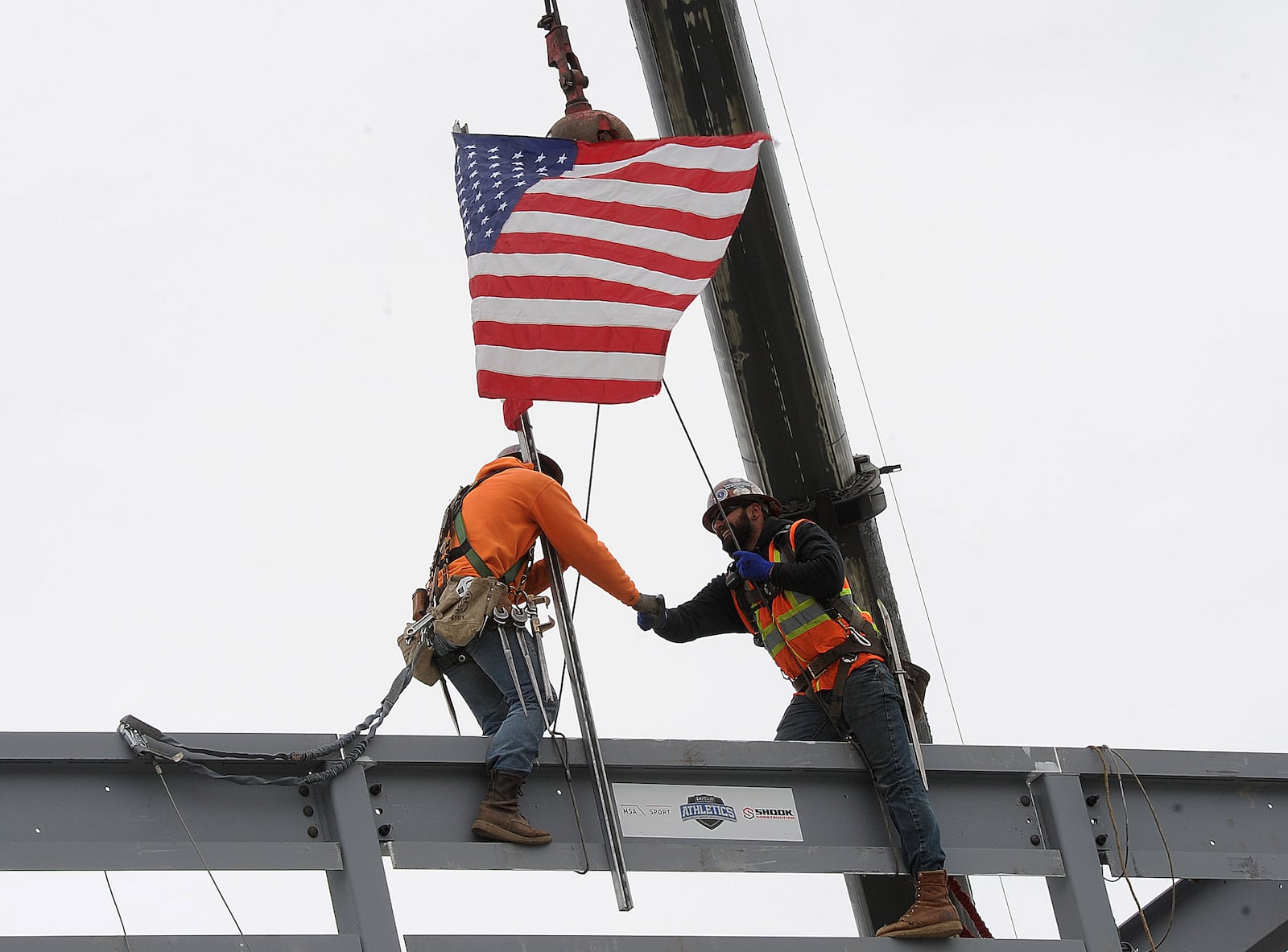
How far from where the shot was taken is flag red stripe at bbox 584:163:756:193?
27.7 feet

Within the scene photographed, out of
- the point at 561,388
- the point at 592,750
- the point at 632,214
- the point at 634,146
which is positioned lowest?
the point at 592,750

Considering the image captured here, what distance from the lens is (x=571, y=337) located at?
7.71 m

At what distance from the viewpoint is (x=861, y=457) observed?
1052 centimetres

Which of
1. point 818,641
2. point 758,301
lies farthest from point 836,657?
point 758,301

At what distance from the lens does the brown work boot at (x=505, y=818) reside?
6.88 meters

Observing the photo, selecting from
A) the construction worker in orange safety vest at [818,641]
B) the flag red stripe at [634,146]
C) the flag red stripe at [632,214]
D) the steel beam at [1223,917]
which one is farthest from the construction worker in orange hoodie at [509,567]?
the steel beam at [1223,917]

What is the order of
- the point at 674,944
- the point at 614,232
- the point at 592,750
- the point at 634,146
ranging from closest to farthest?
the point at 674,944
the point at 592,750
the point at 614,232
the point at 634,146

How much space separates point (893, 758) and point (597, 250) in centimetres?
254

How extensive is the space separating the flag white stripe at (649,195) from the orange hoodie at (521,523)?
135 cm

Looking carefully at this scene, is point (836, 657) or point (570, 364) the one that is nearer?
point (570, 364)

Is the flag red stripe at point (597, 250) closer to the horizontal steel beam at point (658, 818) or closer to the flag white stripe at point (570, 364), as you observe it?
the flag white stripe at point (570, 364)

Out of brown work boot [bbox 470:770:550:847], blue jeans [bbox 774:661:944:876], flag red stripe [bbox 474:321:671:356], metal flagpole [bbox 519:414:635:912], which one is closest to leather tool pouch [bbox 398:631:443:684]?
metal flagpole [bbox 519:414:635:912]

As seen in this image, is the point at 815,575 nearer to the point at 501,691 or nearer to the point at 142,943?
the point at 501,691

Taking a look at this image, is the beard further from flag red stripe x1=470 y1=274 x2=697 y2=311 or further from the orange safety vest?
flag red stripe x1=470 y1=274 x2=697 y2=311
